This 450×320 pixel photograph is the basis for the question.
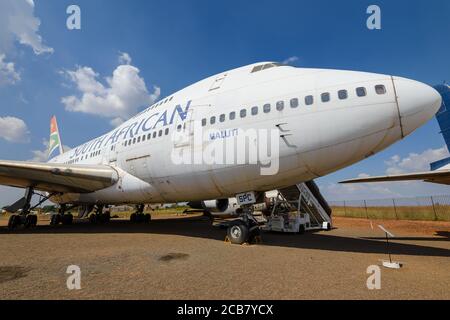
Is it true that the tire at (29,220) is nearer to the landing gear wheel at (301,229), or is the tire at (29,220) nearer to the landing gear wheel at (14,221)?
the landing gear wheel at (14,221)

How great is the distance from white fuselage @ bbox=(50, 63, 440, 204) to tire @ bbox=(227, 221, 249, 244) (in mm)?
1179

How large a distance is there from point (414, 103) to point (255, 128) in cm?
417

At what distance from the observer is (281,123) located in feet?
25.5

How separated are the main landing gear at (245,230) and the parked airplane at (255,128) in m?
0.04

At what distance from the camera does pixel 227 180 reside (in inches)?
349

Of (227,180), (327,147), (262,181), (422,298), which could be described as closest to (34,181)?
(227,180)

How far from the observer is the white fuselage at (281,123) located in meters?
6.88

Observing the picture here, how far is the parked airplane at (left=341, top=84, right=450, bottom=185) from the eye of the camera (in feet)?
45.0

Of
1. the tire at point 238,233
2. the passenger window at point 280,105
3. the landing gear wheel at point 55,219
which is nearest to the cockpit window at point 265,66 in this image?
the passenger window at point 280,105

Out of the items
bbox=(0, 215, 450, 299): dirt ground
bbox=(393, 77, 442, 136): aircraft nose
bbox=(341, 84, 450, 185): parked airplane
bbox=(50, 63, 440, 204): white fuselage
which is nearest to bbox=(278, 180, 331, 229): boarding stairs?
bbox=(341, 84, 450, 185): parked airplane

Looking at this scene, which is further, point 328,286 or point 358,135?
point 358,135

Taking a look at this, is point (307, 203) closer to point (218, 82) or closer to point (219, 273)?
point (218, 82)
